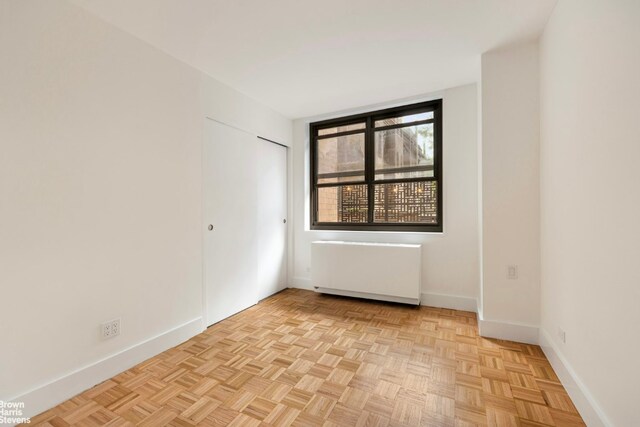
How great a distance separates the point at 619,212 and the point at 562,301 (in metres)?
0.94

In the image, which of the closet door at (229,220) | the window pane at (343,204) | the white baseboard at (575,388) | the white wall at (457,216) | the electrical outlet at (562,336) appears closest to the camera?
the white baseboard at (575,388)

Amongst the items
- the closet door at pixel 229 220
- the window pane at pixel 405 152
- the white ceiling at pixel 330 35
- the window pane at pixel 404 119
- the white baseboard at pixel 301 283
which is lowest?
the white baseboard at pixel 301 283

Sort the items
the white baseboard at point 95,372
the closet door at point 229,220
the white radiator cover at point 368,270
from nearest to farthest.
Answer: the white baseboard at point 95,372 → the closet door at point 229,220 → the white radiator cover at point 368,270

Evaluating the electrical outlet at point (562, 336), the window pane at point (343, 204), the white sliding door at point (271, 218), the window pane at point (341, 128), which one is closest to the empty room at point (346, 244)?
the electrical outlet at point (562, 336)

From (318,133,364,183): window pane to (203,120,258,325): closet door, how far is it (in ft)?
3.77

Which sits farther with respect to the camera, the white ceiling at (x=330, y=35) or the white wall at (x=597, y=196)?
the white ceiling at (x=330, y=35)

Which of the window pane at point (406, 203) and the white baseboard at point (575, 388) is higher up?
the window pane at point (406, 203)

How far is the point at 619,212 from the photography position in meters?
1.24

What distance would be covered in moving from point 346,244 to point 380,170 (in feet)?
3.66

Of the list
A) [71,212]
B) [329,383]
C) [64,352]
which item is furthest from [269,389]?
[71,212]

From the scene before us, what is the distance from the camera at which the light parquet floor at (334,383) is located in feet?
5.20

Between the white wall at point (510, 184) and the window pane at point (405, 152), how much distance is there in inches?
38.6

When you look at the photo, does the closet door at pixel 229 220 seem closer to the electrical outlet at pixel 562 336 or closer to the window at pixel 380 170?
the window at pixel 380 170

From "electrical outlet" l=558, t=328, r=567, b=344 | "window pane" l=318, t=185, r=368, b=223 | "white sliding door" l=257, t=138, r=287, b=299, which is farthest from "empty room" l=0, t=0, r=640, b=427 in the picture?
"window pane" l=318, t=185, r=368, b=223
